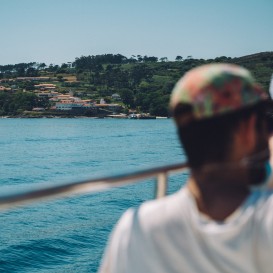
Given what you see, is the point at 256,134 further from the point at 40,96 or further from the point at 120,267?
the point at 40,96

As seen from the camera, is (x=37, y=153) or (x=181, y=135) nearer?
(x=181, y=135)

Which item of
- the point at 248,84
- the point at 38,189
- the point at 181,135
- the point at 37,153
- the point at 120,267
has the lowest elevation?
the point at 37,153

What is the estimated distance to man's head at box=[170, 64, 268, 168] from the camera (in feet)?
3.19

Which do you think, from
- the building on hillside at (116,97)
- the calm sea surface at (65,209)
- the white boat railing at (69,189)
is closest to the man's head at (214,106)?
the white boat railing at (69,189)

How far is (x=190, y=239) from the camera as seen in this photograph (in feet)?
3.31

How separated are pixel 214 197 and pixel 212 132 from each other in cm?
15

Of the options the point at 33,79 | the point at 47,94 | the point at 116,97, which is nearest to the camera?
the point at 47,94

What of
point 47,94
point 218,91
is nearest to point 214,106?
point 218,91

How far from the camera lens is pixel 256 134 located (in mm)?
1055

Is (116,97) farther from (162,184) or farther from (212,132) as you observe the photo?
(212,132)

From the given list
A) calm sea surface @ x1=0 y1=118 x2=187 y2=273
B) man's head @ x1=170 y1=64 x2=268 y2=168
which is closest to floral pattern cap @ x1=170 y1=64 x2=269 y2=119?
man's head @ x1=170 y1=64 x2=268 y2=168

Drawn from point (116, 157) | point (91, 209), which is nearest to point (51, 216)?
point (91, 209)

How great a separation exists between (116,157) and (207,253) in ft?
144

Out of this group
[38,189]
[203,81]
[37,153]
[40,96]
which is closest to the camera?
[203,81]
